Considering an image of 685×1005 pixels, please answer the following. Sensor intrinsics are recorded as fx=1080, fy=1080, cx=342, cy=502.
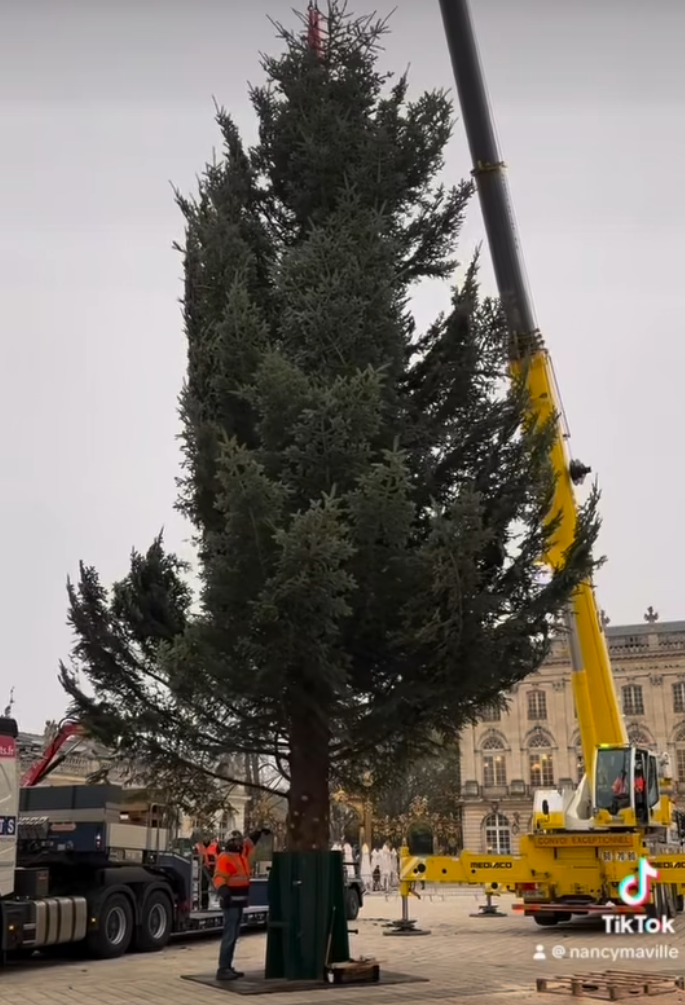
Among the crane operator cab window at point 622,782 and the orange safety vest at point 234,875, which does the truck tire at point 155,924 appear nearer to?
the orange safety vest at point 234,875

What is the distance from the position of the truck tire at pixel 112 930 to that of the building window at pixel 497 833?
62.9 meters

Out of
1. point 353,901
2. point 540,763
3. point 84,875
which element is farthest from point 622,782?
point 540,763

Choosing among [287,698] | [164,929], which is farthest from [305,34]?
[164,929]

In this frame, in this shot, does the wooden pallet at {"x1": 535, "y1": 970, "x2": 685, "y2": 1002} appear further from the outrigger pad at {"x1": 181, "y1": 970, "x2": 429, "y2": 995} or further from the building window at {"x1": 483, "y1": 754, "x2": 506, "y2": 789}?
the building window at {"x1": 483, "y1": 754, "x2": 506, "y2": 789}

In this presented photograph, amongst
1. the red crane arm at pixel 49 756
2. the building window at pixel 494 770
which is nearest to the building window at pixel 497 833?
the building window at pixel 494 770

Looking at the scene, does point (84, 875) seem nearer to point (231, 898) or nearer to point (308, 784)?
point (231, 898)

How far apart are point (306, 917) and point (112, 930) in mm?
5660

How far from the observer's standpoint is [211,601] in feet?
39.2

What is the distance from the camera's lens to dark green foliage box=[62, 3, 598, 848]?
11.5 meters

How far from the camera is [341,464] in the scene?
12.2m

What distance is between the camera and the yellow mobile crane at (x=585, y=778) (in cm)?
1784

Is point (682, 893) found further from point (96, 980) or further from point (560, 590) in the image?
point (96, 980)

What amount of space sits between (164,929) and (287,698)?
7340 mm

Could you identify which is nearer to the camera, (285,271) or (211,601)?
(211,601)
